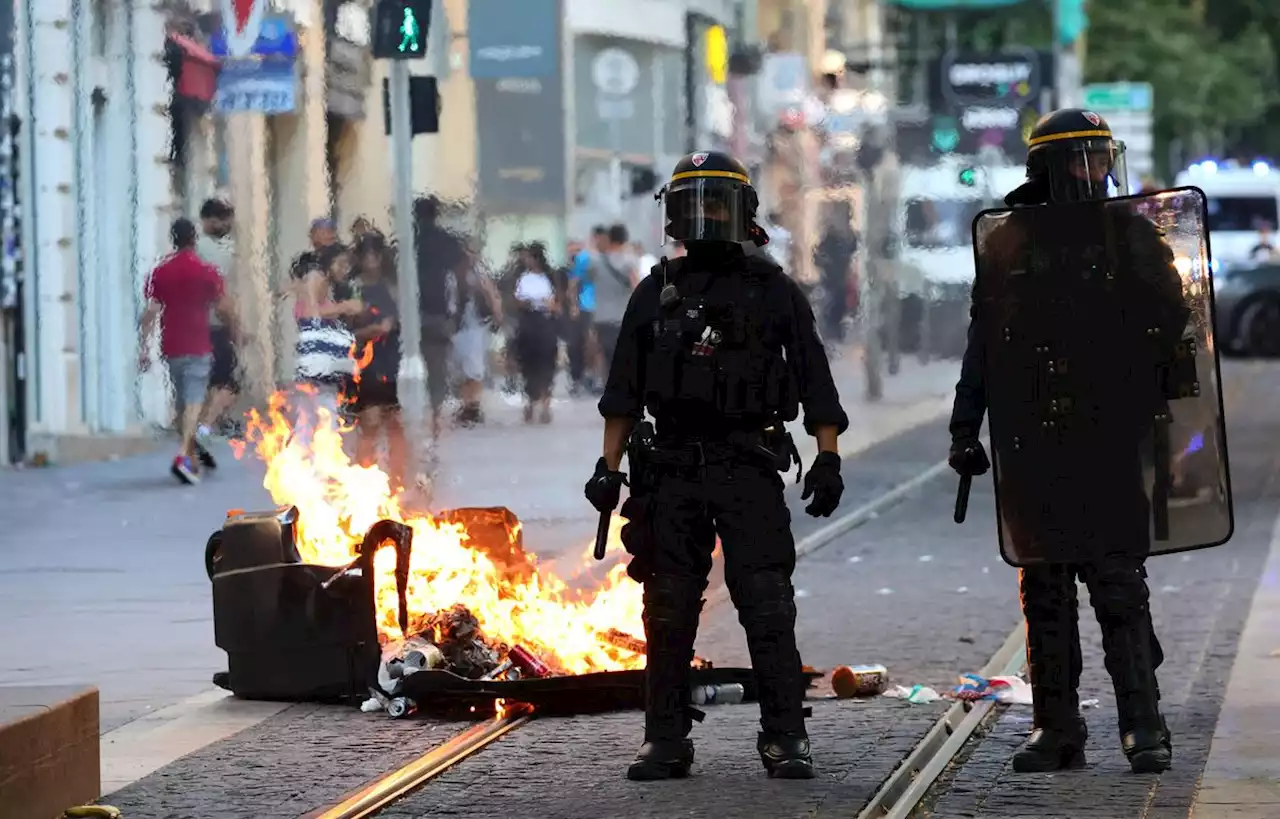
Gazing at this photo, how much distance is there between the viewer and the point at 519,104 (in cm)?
3023

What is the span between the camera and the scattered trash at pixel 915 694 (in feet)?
28.8

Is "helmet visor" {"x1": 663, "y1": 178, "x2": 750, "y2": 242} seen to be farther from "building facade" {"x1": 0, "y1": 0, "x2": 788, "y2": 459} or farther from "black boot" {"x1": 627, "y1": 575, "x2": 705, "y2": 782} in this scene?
"building facade" {"x1": 0, "y1": 0, "x2": 788, "y2": 459}

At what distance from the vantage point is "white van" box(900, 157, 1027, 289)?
37906 millimetres

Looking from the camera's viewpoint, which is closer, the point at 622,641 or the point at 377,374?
the point at 622,641

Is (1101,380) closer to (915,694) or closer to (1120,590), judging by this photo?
(1120,590)

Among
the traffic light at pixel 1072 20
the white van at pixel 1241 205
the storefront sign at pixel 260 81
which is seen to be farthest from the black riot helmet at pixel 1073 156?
the traffic light at pixel 1072 20

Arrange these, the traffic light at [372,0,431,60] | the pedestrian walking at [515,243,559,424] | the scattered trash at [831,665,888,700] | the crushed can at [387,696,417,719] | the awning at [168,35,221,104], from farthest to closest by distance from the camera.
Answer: the pedestrian walking at [515,243,559,424], the awning at [168,35,221,104], the traffic light at [372,0,431,60], the scattered trash at [831,665,888,700], the crushed can at [387,696,417,719]

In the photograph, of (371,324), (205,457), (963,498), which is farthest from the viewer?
(205,457)

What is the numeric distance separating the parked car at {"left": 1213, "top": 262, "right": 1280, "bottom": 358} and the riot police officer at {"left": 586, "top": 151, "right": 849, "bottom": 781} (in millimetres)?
27974

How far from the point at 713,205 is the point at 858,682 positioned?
7.37 ft

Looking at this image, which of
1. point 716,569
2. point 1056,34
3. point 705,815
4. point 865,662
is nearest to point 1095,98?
point 1056,34

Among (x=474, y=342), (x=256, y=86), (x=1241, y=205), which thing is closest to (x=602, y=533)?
(x=256, y=86)

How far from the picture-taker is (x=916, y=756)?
7605mm

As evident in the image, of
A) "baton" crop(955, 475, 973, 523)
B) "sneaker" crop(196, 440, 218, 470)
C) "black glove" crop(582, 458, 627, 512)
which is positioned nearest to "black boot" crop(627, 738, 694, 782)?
Answer: "black glove" crop(582, 458, 627, 512)
